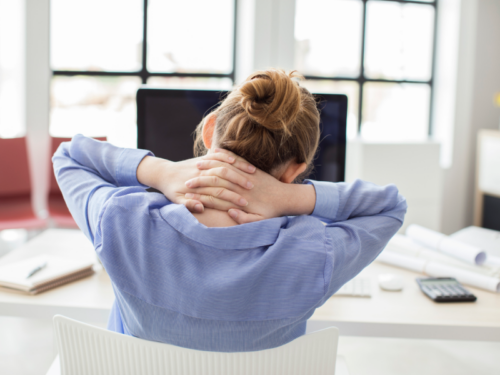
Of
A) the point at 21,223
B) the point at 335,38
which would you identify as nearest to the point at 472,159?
the point at 335,38

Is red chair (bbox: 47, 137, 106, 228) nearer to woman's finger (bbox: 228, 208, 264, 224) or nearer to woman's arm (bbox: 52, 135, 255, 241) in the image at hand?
woman's arm (bbox: 52, 135, 255, 241)

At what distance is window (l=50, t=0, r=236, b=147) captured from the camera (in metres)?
3.66

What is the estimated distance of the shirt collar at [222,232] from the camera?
728 millimetres

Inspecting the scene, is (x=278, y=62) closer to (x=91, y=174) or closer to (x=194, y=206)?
(x=91, y=174)

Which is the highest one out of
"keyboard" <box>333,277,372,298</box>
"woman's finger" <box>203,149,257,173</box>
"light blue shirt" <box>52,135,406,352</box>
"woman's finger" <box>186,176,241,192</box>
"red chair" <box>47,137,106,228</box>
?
"woman's finger" <box>203,149,257,173</box>

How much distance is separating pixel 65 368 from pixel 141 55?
327 centimetres

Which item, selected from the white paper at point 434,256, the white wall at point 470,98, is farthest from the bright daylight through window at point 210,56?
the white paper at point 434,256

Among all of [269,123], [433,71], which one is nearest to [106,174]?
[269,123]

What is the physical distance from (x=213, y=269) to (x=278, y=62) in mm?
3153

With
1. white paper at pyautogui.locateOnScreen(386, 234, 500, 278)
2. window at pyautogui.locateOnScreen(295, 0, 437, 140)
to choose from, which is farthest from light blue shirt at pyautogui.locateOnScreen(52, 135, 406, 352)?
window at pyautogui.locateOnScreen(295, 0, 437, 140)

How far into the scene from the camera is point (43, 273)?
1.26 meters

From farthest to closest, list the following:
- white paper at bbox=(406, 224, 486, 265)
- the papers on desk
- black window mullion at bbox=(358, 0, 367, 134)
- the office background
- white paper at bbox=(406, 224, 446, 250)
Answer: black window mullion at bbox=(358, 0, 367, 134), the office background, white paper at bbox=(406, 224, 446, 250), white paper at bbox=(406, 224, 486, 265), the papers on desk

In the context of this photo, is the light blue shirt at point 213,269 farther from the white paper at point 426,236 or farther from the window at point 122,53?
the window at point 122,53

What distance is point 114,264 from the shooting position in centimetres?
75
